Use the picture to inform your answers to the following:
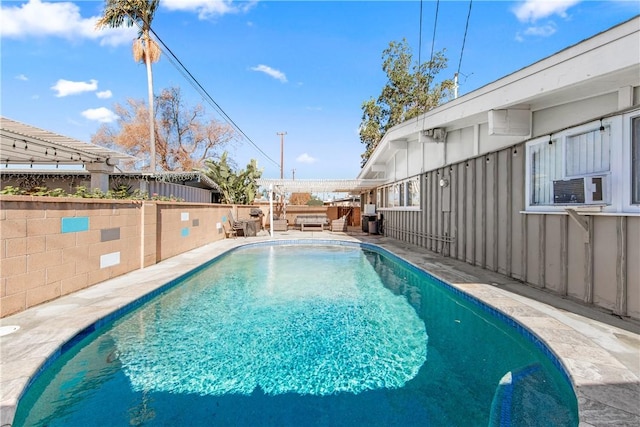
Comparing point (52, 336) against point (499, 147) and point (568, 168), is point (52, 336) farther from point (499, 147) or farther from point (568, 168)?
point (499, 147)

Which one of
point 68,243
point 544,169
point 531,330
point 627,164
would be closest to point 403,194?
point 544,169

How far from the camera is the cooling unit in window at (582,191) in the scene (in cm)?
398

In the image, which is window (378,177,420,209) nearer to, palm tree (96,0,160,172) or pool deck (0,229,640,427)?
pool deck (0,229,640,427)

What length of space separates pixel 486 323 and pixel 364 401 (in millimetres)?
2386

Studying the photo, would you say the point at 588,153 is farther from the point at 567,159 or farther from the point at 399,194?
the point at 399,194

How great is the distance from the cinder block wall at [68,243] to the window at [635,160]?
745 centimetres

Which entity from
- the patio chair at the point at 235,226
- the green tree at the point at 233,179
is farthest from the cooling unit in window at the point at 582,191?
the green tree at the point at 233,179

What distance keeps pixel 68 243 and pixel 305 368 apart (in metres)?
4.13

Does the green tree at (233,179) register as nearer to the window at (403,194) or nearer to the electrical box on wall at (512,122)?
the window at (403,194)

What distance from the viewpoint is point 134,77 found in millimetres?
17812

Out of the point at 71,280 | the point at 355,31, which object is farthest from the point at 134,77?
the point at 71,280

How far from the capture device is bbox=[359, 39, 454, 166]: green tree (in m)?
22.5

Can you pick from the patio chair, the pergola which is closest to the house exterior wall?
the pergola

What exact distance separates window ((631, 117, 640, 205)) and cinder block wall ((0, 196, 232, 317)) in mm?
7452
